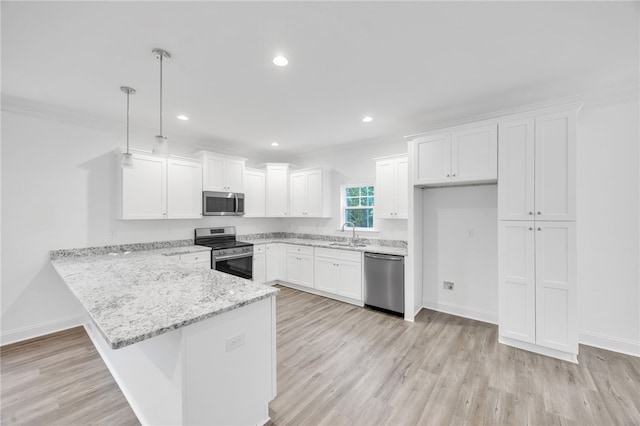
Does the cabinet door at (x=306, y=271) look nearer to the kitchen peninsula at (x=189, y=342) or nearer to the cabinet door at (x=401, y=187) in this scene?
the cabinet door at (x=401, y=187)

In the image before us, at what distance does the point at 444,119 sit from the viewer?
3701 millimetres

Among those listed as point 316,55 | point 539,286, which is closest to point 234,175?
point 316,55

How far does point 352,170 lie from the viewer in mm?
5039

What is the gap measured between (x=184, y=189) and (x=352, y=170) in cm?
296

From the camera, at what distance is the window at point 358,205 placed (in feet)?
16.0

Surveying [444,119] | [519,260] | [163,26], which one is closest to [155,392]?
[163,26]

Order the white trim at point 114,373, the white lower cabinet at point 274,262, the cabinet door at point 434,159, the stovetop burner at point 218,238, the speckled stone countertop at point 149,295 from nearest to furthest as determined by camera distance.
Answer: the speckled stone countertop at point 149,295
the white trim at point 114,373
the cabinet door at point 434,159
the stovetop burner at point 218,238
the white lower cabinet at point 274,262

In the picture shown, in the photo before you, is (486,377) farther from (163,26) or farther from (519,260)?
(163,26)

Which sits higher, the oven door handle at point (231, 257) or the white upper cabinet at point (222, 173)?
the white upper cabinet at point (222, 173)

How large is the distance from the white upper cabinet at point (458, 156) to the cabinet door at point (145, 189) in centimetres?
371

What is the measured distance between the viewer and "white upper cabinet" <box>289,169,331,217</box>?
5152mm

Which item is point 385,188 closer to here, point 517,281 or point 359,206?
point 359,206

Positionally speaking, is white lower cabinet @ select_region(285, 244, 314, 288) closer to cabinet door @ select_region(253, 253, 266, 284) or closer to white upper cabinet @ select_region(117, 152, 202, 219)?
cabinet door @ select_region(253, 253, 266, 284)

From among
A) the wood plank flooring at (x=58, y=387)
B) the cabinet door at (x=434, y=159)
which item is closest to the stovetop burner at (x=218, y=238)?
the wood plank flooring at (x=58, y=387)
